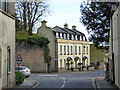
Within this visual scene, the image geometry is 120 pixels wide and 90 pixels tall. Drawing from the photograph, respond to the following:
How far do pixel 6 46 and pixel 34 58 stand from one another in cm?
2957

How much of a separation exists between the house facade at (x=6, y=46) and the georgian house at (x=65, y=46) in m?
29.2

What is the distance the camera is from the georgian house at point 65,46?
53.7 m

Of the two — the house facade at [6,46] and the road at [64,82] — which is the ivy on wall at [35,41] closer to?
the road at [64,82]

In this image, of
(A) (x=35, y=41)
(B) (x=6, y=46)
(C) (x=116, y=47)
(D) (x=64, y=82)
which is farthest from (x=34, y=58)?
(B) (x=6, y=46)

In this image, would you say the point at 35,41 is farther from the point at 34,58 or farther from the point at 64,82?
the point at 64,82

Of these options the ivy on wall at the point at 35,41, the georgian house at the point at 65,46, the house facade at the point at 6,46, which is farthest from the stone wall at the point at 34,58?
the house facade at the point at 6,46

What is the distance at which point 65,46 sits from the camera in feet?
186

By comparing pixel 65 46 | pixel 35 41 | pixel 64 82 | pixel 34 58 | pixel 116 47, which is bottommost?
pixel 64 82

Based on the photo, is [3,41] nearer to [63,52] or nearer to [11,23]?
[11,23]

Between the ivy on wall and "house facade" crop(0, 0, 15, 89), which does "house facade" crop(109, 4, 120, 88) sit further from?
the ivy on wall

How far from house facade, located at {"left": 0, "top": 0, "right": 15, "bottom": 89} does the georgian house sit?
2923cm

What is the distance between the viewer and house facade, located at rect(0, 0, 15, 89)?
1909cm

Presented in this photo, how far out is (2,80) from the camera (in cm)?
1919

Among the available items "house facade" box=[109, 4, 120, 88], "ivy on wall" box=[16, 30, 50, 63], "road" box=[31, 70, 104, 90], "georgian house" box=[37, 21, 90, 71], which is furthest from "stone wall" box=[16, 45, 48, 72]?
"house facade" box=[109, 4, 120, 88]
